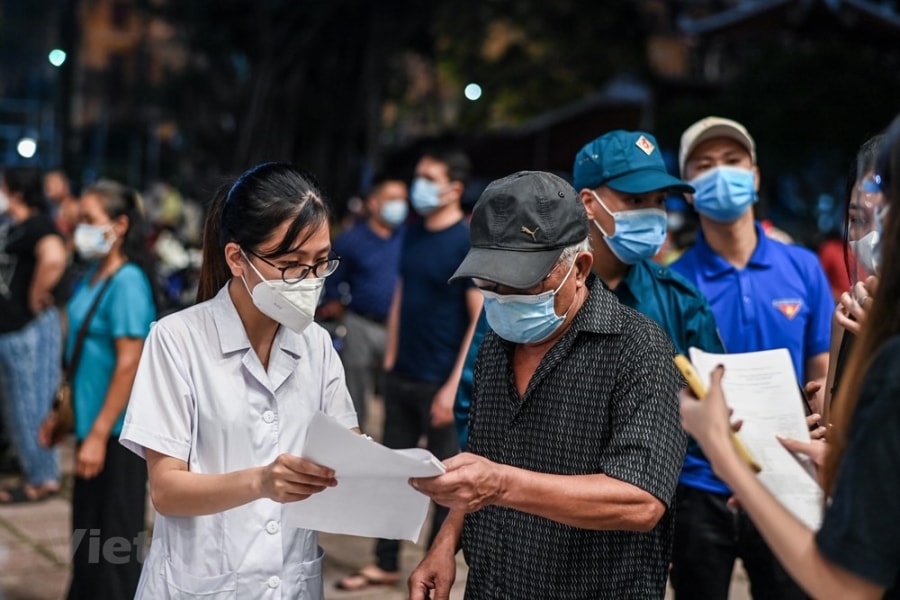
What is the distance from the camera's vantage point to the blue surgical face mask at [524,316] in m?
2.42

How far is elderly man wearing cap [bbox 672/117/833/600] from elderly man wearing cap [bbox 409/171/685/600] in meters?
1.04

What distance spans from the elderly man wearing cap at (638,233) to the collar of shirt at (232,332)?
3.76ft

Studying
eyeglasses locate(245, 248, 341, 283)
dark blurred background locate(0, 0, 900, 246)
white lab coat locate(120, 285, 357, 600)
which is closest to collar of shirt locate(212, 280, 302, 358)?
white lab coat locate(120, 285, 357, 600)

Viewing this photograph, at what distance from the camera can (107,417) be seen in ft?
14.5

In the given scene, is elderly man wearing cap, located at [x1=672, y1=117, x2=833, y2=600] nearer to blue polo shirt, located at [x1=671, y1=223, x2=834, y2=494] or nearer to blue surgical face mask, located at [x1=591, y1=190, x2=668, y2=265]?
blue polo shirt, located at [x1=671, y1=223, x2=834, y2=494]

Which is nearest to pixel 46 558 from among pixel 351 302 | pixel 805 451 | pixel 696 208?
pixel 351 302

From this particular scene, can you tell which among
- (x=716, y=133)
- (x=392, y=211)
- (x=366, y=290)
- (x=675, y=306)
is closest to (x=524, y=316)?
(x=675, y=306)

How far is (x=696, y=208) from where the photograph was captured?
391cm

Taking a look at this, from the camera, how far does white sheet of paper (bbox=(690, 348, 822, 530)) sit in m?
1.90

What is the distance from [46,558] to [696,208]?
4.10 m

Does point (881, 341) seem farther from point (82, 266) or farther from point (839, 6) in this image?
point (839, 6)

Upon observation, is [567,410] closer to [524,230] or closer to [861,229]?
[524,230]

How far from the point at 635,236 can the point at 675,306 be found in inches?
10.0

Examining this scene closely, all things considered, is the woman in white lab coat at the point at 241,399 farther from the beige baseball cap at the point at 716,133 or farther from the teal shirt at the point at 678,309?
the beige baseball cap at the point at 716,133
